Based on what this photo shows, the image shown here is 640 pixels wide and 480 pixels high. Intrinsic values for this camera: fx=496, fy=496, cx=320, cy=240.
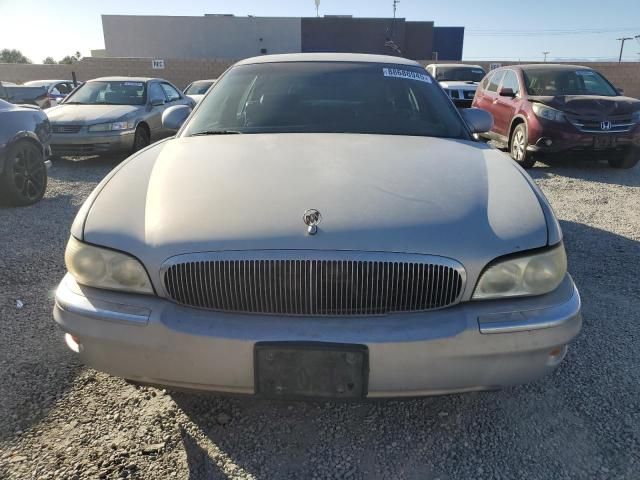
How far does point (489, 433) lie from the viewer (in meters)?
2.11

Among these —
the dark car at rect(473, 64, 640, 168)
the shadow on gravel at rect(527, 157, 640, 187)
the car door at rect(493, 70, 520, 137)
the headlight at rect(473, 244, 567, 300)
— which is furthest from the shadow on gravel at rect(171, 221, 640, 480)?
the car door at rect(493, 70, 520, 137)

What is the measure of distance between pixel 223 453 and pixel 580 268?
3145 millimetres

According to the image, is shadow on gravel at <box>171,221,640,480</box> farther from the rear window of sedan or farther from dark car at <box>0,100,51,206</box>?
the rear window of sedan

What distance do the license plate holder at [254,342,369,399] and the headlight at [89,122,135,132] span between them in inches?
290

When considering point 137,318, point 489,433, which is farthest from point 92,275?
point 489,433

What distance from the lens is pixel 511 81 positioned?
8.82 metres

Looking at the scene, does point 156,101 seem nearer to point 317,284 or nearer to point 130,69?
point 317,284

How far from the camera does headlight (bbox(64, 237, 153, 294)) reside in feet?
5.96

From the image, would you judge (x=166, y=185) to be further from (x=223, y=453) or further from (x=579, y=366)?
(x=579, y=366)

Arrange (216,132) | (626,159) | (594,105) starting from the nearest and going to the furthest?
(216,132) < (594,105) < (626,159)

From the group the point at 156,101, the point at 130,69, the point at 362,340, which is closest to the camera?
the point at 362,340

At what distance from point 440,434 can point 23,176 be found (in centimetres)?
554

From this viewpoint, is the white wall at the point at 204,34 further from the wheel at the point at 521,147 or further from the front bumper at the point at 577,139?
the front bumper at the point at 577,139

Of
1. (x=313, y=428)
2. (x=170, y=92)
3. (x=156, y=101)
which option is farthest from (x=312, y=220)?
(x=170, y=92)
